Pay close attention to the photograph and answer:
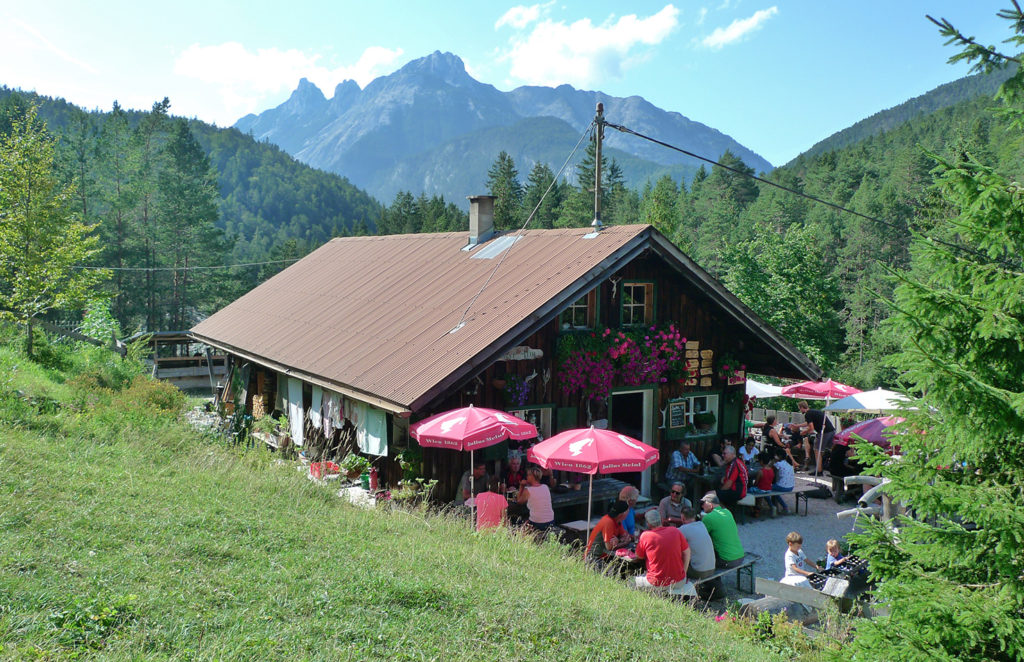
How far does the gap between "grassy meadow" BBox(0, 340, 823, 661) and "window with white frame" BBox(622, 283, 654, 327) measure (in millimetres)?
5805

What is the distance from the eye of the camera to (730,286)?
3797 cm

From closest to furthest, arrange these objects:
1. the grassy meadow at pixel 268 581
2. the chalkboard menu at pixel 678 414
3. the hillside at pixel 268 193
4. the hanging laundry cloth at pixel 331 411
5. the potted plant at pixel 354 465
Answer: the grassy meadow at pixel 268 581 → the potted plant at pixel 354 465 → the hanging laundry cloth at pixel 331 411 → the chalkboard menu at pixel 678 414 → the hillside at pixel 268 193

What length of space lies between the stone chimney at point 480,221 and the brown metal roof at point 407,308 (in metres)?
0.42

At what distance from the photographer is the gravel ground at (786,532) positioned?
1117 centimetres

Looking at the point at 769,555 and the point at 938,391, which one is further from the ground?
the point at 938,391

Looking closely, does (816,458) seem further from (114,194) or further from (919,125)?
(919,125)

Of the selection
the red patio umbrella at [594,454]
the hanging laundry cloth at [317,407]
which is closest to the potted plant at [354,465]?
the hanging laundry cloth at [317,407]

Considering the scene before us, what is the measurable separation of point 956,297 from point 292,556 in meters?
5.89

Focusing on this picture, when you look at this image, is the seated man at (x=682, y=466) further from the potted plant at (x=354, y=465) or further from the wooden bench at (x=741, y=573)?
the potted plant at (x=354, y=465)

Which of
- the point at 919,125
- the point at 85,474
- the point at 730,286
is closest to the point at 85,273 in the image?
the point at 85,474

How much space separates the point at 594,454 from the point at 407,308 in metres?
6.44

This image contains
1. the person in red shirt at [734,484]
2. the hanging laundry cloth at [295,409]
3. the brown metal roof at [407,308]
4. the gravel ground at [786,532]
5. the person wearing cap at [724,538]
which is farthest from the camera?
the hanging laundry cloth at [295,409]

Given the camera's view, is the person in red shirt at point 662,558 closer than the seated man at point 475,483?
Yes

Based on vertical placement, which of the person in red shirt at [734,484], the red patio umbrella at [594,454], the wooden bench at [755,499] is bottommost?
the wooden bench at [755,499]
